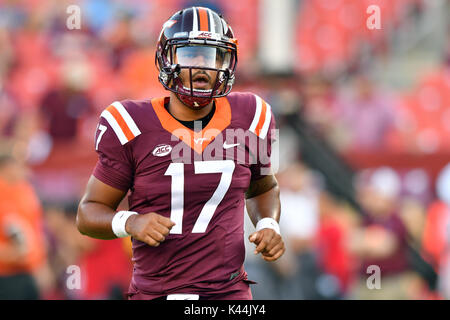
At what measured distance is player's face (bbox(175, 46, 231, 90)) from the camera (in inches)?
118

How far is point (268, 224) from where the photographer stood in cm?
306

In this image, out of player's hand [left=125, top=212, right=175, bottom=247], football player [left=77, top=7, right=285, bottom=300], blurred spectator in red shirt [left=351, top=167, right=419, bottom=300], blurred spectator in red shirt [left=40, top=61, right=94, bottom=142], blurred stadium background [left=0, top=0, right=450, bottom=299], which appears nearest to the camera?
player's hand [left=125, top=212, right=175, bottom=247]

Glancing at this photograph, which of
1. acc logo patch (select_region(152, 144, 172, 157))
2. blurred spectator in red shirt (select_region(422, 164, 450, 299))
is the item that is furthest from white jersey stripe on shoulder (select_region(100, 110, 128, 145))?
blurred spectator in red shirt (select_region(422, 164, 450, 299))

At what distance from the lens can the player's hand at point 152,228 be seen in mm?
2699

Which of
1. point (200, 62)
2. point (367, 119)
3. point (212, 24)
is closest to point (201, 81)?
point (200, 62)

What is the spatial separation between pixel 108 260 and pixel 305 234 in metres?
1.76

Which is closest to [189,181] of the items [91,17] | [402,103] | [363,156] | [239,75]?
[363,156]

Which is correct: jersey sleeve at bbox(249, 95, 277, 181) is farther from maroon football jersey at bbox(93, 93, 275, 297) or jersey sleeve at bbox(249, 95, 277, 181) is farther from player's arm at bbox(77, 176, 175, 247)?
player's arm at bbox(77, 176, 175, 247)

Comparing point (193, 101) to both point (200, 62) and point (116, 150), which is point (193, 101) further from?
point (116, 150)

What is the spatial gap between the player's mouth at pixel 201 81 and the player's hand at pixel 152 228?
0.57 meters

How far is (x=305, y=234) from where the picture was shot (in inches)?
264

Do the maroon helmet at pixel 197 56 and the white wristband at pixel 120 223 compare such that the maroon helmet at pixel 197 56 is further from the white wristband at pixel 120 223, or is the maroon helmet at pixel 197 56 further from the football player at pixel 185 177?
the white wristband at pixel 120 223

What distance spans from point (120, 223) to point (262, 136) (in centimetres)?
73
